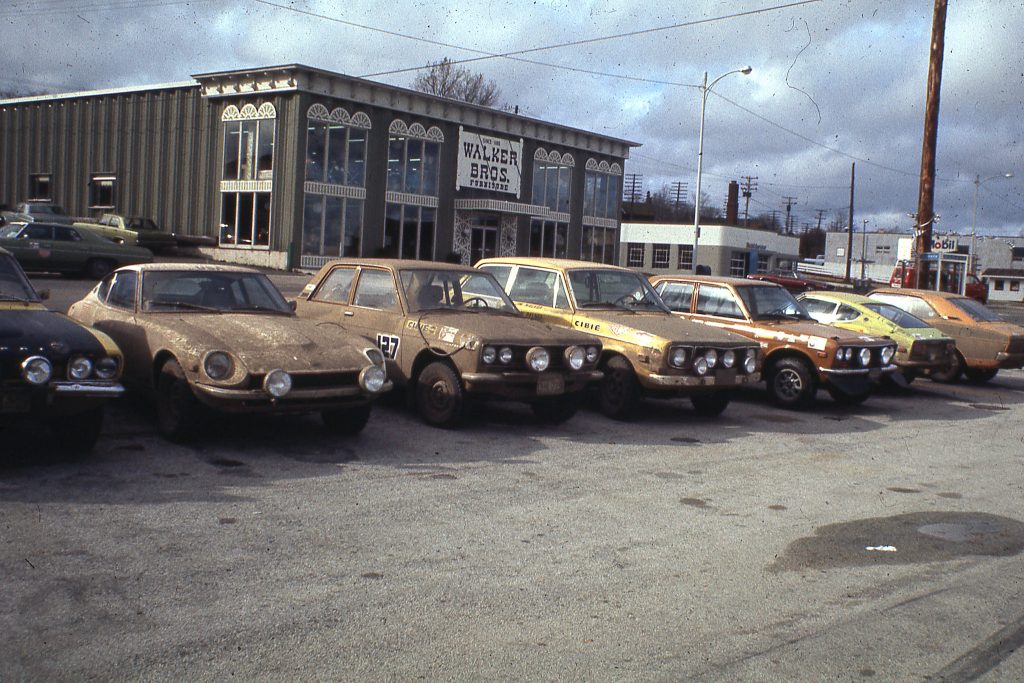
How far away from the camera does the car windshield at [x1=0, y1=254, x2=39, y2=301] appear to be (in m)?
7.87

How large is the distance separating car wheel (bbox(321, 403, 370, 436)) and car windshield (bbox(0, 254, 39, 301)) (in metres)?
2.63

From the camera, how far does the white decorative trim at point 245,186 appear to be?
3491 centimetres

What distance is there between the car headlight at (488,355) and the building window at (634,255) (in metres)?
67.3

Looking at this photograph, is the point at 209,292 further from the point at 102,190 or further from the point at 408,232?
the point at 102,190

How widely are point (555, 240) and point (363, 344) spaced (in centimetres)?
3770

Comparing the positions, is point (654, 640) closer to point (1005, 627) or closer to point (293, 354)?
point (1005, 627)

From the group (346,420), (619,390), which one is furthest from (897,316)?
(346,420)

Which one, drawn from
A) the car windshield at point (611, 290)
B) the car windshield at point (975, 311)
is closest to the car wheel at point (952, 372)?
the car windshield at point (975, 311)

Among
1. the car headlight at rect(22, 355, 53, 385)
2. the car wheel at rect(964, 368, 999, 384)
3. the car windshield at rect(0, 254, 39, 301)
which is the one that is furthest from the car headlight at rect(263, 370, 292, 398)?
→ the car wheel at rect(964, 368, 999, 384)

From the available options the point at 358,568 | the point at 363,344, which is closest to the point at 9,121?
the point at 363,344

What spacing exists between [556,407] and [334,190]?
2702cm

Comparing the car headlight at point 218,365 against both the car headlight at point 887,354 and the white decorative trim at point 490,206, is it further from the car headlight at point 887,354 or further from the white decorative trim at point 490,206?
the white decorative trim at point 490,206

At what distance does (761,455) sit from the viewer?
9266mm

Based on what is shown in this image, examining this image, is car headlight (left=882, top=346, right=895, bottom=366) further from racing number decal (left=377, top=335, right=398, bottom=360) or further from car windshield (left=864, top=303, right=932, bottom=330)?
racing number decal (left=377, top=335, right=398, bottom=360)
